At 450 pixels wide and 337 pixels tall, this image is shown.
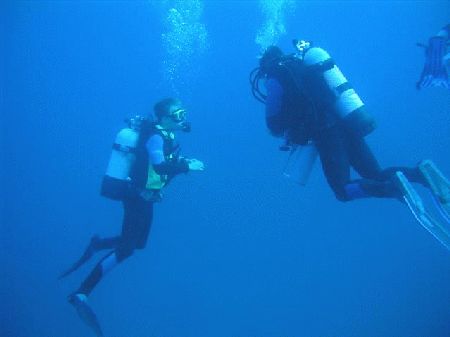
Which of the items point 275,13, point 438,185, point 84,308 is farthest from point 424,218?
point 275,13

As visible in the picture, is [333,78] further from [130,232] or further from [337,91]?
[130,232]

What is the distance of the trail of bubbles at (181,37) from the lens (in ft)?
64.6

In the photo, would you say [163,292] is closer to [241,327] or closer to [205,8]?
[241,327]

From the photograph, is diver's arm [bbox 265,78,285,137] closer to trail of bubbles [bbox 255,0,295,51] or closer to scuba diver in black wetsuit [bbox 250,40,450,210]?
scuba diver in black wetsuit [bbox 250,40,450,210]

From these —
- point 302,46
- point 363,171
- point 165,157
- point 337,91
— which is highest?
point 165,157

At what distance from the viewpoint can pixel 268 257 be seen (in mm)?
18812

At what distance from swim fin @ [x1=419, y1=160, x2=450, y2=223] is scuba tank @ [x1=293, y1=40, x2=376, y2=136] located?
0.67 metres

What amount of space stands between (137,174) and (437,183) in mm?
3219

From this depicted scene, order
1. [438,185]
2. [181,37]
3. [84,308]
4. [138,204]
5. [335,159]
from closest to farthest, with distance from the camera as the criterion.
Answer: [438,185]
[335,159]
[84,308]
[138,204]
[181,37]

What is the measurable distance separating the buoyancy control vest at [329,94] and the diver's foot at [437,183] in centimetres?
66

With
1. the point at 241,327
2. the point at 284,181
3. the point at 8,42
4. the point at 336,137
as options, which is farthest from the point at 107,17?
the point at 336,137

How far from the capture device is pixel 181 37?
1917 centimetres

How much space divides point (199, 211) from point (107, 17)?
10036 millimetres

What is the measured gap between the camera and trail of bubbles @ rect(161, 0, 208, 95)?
64.6ft
